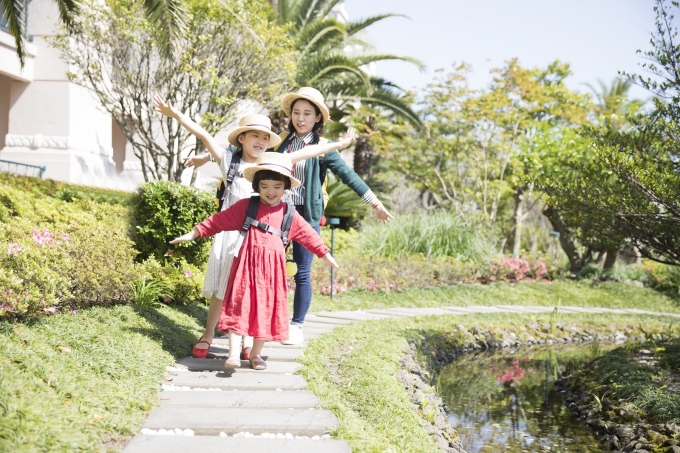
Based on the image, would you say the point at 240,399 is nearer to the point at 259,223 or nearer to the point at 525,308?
the point at 259,223

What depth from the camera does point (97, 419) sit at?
10.2 ft

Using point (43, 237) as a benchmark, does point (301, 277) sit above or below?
below

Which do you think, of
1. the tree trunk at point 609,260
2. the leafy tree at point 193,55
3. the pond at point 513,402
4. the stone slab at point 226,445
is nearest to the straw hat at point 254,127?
the stone slab at point 226,445

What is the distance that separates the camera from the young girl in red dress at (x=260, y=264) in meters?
4.12

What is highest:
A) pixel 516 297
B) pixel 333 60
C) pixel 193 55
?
pixel 333 60

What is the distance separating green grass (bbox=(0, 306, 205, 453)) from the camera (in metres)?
2.84

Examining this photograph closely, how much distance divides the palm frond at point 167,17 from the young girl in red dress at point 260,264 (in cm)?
528

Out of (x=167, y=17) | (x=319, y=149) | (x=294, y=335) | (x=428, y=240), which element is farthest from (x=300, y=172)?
(x=428, y=240)

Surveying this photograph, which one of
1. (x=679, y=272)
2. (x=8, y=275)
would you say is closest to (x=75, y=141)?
(x=8, y=275)

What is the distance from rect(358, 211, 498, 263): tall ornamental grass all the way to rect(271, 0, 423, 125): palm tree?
3590 millimetres

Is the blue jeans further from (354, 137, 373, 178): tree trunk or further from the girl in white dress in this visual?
(354, 137, 373, 178): tree trunk

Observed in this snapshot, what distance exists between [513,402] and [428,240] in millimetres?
7076

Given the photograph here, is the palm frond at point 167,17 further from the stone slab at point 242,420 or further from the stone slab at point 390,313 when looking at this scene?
the stone slab at point 242,420

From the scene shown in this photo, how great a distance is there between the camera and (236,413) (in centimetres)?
347
